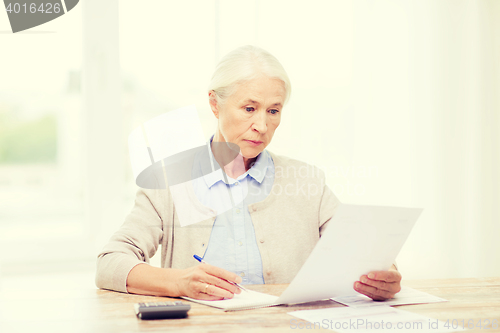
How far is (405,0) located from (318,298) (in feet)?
6.50

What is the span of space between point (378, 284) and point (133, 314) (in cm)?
51

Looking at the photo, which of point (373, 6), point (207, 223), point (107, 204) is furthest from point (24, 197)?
point (373, 6)

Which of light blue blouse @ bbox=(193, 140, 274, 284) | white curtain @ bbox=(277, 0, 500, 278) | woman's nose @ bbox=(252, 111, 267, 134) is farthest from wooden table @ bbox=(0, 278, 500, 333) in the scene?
white curtain @ bbox=(277, 0, 500, 278)

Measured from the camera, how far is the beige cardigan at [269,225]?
1.27 meters

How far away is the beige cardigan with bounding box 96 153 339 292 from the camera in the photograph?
1.27 meters

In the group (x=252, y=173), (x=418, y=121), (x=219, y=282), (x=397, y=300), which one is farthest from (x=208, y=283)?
(x=418, y=121)

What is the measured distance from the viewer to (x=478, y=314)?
0.87 m

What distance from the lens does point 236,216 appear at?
1.36 m

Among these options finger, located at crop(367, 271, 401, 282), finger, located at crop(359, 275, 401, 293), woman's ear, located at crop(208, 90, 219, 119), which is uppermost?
woman's ear, located at crop(208, 90, 219, 119)

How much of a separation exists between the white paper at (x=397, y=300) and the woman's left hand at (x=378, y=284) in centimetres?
1

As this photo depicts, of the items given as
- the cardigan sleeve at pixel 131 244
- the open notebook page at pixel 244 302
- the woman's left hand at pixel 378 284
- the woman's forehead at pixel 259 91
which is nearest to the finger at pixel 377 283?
the woman's left hand at pixel 378 284

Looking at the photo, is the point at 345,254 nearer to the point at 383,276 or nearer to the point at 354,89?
the point at 383,276

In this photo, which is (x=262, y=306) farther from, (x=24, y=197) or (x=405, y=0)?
(x=405, y=0)

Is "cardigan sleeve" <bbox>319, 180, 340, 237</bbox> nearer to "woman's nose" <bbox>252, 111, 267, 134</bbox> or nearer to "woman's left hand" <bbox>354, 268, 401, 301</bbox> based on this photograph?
"woman's nose" <bbox>252, 111, 267, 134</bbox>
